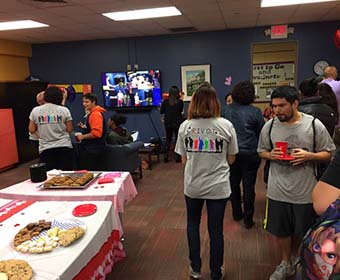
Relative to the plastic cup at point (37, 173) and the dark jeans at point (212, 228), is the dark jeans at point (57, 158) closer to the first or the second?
the plastic cup at point (37, 173)

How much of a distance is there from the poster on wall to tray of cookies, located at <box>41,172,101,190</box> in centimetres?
517

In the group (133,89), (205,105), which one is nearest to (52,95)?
(205,105)

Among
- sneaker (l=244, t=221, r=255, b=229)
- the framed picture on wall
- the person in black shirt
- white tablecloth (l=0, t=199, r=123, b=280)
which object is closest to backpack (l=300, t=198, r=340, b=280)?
the person in black shirt

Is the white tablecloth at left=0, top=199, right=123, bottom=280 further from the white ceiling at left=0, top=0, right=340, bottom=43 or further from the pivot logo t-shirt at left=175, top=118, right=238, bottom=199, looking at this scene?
the white ceiling at left=0, top=0, right=340, bottom=43

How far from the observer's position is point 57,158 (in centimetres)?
316

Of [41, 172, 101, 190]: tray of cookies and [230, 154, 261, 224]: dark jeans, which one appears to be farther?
[230, 154, 261, 224]: dark jeans

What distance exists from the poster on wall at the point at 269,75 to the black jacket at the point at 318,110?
453cm

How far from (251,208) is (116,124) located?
99.3 inches

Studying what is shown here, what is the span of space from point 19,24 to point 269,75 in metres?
4.79

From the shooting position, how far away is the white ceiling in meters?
4.11

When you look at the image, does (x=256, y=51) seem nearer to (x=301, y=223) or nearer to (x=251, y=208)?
(x=251, y=208)

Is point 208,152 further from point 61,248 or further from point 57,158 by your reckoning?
→ point 57,158

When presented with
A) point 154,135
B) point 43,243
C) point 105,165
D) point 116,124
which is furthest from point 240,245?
point 154,135

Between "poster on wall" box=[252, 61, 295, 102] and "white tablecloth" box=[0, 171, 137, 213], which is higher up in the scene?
"poster on wall" box=[252, 61, 295, 102]
